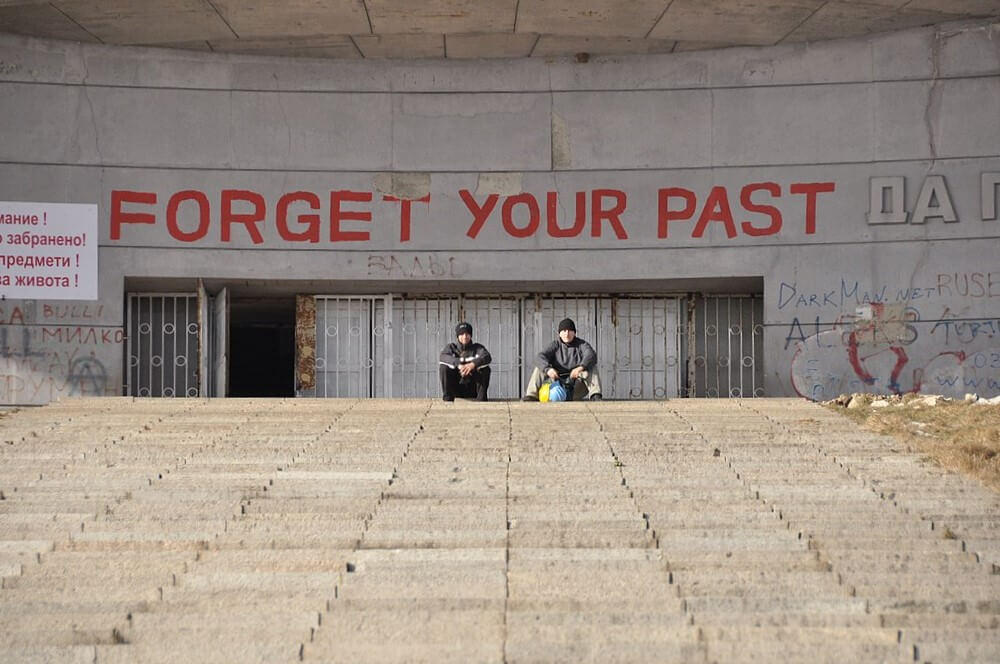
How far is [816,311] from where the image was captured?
16.2m

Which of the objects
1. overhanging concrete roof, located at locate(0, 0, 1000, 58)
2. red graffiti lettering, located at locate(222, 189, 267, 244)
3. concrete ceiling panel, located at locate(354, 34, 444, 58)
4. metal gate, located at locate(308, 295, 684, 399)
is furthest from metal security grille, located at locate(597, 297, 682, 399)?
red graffiti lettering, located at locate(222, 189, 267, 244)

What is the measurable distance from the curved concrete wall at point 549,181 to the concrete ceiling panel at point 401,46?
9.0 inches

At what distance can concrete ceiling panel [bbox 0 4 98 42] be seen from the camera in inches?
597

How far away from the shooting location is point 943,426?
34.6 ft

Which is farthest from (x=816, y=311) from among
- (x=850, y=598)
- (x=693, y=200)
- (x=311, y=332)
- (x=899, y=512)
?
(x=850, y=598)

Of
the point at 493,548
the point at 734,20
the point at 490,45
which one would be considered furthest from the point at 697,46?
the point at 493,548

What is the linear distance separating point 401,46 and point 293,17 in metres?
1.56

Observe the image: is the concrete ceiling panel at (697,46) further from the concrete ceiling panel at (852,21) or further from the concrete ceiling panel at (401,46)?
the concrete ceiling panel at (401,46)

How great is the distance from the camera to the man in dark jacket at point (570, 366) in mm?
13383

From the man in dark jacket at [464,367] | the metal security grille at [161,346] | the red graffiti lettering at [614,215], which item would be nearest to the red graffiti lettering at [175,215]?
the metal security grille at [161,346]

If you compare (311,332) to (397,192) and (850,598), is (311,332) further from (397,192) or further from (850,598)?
(850,598)

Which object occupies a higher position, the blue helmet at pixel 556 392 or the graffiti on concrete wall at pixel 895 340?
the graffiti on concrete wall at pixel 895 340

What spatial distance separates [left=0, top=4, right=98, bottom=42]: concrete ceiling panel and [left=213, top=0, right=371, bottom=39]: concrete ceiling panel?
76.0 inches

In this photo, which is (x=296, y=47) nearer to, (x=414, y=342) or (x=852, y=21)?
(x=414, y=342)
